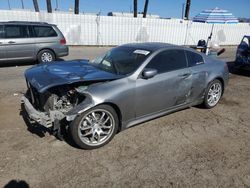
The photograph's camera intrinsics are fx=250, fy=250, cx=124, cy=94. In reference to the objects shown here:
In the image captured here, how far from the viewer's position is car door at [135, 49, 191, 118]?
168 inches

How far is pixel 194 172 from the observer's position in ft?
11.2

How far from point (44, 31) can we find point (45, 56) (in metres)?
0.99

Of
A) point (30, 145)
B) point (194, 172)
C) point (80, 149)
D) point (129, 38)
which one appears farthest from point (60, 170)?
point (129, 38)

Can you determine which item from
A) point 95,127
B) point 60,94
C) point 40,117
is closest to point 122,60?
point 60,94

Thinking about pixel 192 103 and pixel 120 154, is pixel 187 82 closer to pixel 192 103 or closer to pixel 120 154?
pixel 192 103

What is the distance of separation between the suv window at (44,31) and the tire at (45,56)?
667mm

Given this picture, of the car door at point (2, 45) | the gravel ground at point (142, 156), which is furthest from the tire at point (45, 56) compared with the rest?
the gravel ground at point (142, 156)

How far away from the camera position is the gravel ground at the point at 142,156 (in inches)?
126

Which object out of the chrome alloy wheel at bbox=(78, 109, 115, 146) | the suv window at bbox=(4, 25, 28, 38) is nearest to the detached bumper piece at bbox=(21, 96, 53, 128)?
the chrome alloy wheel at bbox=(78, 109, 115, 146)

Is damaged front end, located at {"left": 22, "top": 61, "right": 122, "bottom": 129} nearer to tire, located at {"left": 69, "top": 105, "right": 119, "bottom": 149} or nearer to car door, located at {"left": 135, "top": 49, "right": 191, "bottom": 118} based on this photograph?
tire, located at {"left": 69, "top": 105, "right": 119, "bottom": 149}

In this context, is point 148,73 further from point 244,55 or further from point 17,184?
point 244,55

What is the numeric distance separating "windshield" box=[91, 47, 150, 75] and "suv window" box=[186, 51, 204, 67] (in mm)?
1044

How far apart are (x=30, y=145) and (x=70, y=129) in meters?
0.80

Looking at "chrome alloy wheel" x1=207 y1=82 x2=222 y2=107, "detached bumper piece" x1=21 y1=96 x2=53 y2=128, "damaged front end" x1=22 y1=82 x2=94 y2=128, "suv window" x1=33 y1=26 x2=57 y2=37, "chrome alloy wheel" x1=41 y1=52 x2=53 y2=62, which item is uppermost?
"suv window" x1=33 y1=26 x2=57 y2=37
